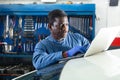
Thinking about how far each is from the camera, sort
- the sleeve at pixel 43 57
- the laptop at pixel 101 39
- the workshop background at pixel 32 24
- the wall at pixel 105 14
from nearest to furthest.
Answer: the laptop at pixel 101 39, the sleeve at pixel 43 57, the workshop background at pixel 32 24, the wall at pixel 105 14

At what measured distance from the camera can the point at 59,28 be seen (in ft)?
9.07

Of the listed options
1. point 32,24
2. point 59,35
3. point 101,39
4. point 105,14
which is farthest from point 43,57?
point 105,14

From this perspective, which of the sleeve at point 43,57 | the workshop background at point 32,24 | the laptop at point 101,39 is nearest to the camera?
the laptop at point 101,39

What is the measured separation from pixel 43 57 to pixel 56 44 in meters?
0.24

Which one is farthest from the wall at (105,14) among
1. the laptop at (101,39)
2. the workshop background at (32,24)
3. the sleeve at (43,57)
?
the laptop at (101,39)

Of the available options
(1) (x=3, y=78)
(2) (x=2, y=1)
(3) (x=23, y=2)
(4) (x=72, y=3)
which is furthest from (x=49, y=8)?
(1) (x=3, y=78)

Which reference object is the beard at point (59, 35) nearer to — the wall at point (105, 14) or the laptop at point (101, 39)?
the laptop at point (101, 39)

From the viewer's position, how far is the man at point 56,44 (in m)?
2.47

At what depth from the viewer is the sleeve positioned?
2.40 m

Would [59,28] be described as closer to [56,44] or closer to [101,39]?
[56,44]

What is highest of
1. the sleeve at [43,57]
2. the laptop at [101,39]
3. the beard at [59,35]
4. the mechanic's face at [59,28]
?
the laptop at [101,39]

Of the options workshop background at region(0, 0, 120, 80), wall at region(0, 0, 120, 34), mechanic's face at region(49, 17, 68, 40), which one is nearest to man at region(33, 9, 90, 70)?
mechanic's face at region(49, 17, 68, 40)

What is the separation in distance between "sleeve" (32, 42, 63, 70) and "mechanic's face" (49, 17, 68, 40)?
226 mm

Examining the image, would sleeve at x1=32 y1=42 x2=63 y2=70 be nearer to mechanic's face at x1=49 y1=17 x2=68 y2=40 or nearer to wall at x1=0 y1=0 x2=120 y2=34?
mechanic's face at x1=49 y1=17 x2=68 y2=40
